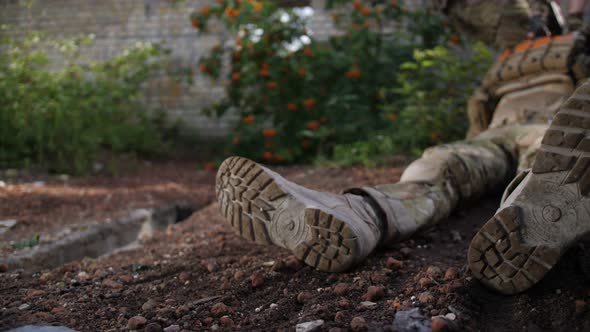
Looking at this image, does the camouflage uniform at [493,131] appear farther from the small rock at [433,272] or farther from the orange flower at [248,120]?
the orange flower at [248,120]

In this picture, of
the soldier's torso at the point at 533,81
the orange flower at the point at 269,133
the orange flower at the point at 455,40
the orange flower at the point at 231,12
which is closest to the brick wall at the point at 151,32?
the orange flower at the point at 231,12

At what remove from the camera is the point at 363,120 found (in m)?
4.75

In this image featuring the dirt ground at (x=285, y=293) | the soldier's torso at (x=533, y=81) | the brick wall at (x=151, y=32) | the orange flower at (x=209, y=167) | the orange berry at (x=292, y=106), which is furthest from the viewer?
the brick wall at (x=151, y=32)

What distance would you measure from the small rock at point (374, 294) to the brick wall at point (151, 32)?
18.2 ft

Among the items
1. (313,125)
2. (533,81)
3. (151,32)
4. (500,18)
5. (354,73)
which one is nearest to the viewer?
(533,81)

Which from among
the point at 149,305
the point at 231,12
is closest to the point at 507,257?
the point at 149,305

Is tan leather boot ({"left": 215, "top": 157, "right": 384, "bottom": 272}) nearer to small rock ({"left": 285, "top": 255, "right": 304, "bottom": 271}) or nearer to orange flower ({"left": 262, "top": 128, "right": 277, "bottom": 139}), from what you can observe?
small rock ({"left": 285, "top": 255, "right": 304, "bottom": 271})

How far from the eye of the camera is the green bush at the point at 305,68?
5.09 m

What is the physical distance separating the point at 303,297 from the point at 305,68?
393 cm

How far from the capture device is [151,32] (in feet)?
23.2

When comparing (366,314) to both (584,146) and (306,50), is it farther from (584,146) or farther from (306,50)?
(306,50)

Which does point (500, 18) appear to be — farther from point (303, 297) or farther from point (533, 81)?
point (303, 297)

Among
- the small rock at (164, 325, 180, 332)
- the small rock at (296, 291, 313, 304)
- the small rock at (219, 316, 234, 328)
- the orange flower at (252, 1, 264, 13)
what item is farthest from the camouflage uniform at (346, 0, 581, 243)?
the orange flower at (252, 1, 264, 13)

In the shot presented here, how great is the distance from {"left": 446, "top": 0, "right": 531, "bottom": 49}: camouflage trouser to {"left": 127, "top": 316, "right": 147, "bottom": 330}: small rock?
2.51 metres
